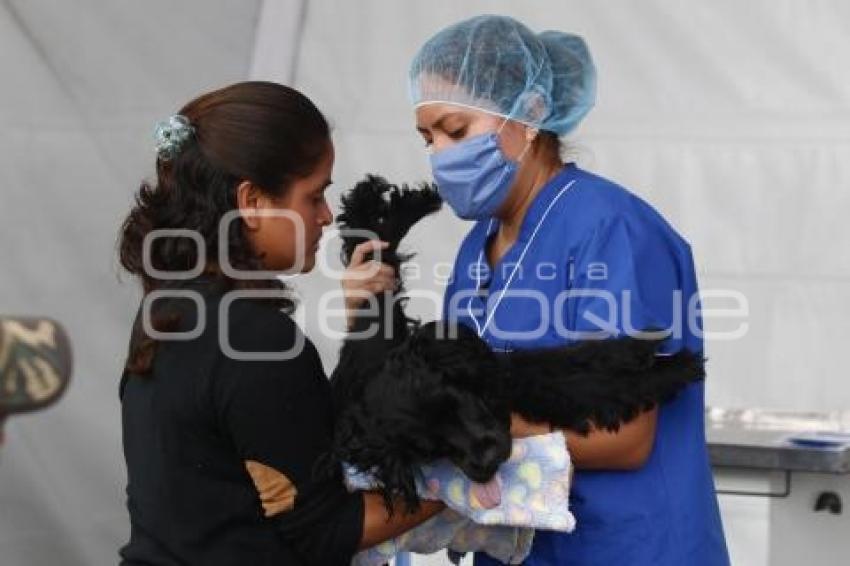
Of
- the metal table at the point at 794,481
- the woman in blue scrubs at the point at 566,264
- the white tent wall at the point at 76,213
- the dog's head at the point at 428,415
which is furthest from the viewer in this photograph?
the white tent wall at the point at 76,213

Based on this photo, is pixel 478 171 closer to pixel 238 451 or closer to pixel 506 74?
pixel 506 74

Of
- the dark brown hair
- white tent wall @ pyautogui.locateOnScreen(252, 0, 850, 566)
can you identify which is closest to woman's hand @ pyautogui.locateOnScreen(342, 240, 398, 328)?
the dark brown hair

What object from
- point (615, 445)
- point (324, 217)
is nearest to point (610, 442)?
point (615, 445)

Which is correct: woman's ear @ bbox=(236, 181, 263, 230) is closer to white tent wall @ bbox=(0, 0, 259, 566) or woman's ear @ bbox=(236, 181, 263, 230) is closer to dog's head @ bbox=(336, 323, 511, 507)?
dog's head @ bbox=(336, 323, 511, 507)

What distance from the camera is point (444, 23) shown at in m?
2.82

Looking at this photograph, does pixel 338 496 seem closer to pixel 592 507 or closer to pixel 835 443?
pixel 592 507

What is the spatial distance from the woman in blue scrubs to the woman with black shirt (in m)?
0.21

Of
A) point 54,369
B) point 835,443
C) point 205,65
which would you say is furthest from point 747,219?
point 54,369

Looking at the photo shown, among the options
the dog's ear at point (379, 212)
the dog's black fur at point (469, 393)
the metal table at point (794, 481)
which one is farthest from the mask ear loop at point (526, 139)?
the metal table at point (794, 481)

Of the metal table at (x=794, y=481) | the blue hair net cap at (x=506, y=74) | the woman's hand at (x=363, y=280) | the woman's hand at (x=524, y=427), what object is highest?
the blue hair net cap at (x=506, y=74)

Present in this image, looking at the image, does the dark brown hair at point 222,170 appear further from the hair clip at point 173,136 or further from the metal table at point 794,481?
the metal table at point 794,481

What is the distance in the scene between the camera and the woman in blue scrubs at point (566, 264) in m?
1.39

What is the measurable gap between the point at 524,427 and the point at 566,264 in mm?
260

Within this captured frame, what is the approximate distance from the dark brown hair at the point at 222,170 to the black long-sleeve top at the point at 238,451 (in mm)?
44
